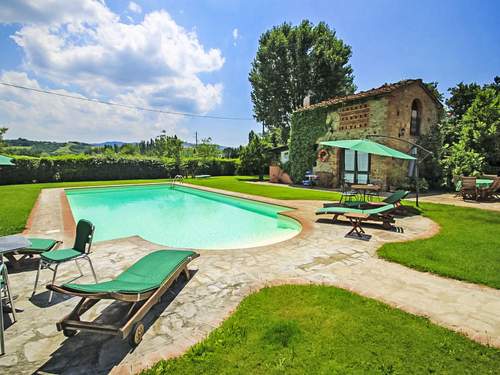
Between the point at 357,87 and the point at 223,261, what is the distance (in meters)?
34.0

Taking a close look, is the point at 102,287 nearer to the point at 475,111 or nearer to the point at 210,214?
the point at 210,214

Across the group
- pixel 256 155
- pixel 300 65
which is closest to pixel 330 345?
pixel 256 155

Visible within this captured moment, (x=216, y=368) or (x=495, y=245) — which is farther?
(x=495, y=245)

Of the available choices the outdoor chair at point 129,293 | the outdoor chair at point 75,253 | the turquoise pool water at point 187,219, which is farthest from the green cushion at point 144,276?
the turquoise pool water at point 187,219

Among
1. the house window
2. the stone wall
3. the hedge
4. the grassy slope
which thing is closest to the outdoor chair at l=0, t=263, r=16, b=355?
the grassy slope

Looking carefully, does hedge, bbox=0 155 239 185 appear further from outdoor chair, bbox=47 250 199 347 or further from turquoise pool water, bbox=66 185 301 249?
outdoor chair, bbox=47 250 199 347

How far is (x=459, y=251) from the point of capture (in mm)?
5449

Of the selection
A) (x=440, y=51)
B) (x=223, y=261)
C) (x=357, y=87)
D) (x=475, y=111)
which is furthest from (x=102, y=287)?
(x=357, y=87)

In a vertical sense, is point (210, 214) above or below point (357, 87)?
below

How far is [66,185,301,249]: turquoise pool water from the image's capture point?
26.0 ft

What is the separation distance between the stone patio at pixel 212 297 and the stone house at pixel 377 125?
31.3ft

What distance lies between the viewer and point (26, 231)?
23.0 ft

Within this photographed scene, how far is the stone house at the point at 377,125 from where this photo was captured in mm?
15047

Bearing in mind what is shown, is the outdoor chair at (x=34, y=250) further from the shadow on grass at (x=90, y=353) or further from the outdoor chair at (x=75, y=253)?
the shadow on grass at (x=90, y=353)
